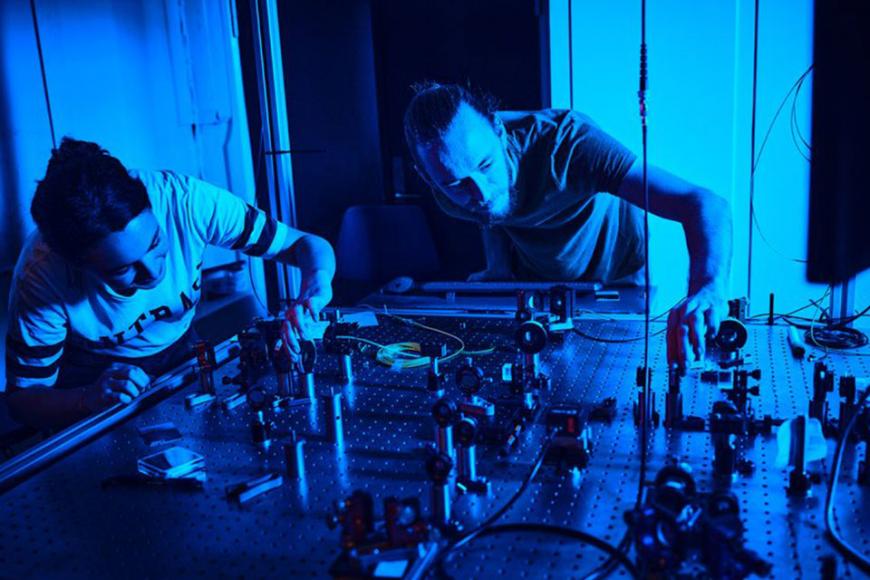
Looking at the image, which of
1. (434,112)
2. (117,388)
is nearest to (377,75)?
(434,112)

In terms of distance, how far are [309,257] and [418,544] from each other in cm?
122

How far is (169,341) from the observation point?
1969 millimetres

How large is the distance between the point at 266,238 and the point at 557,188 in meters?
0.82

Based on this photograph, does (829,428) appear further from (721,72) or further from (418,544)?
(721,72)

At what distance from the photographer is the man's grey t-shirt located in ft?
6.55

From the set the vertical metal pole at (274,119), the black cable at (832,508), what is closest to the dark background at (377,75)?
the vertical metal pole at (274,119)

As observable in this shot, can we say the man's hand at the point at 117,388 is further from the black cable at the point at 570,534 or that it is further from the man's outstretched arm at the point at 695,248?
the man's outstretched arm at the point at 695,248

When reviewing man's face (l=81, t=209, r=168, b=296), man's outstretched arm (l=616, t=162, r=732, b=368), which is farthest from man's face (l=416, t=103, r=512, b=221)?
man's face (l=81, t=209, r=168, b=296)

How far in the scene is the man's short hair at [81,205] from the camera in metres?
1.48

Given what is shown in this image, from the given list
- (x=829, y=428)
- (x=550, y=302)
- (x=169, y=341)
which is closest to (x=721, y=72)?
(x=550, y=302)

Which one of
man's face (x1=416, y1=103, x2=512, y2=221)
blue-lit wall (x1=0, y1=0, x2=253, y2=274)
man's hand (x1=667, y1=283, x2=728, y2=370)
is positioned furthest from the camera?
blue-lit wall (x1=0, y1=0, x2=253, y2=274)

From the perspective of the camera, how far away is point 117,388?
1.46m

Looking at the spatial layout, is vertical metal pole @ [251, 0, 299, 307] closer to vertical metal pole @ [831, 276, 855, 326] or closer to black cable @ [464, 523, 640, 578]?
black cable @ [464, 523, 640, 578]

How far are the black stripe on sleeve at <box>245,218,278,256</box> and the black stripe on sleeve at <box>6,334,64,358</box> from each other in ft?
1.93
